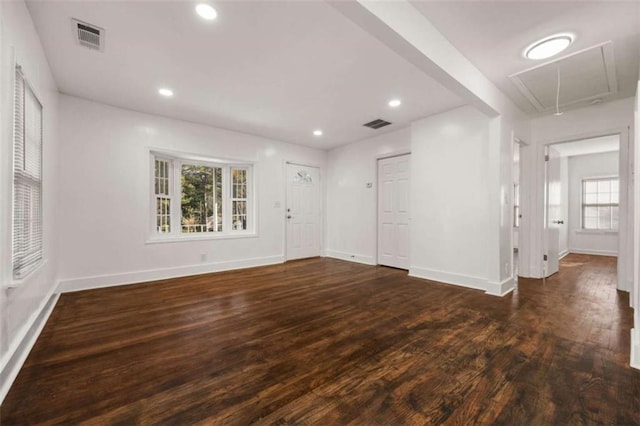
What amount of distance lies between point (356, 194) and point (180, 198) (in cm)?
345

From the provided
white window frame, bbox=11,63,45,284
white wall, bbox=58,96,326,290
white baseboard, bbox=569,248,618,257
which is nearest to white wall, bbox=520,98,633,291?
white baseboard, bbox=569,248,618,257

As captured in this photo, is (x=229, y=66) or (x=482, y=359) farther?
(x=229, y=66)

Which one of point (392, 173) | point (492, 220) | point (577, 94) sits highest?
point (577, 94)

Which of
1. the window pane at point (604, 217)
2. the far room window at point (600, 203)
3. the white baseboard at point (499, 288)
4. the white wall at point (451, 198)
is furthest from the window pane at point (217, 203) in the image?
the window pane at point (604, 217)

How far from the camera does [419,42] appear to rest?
7.00 ft

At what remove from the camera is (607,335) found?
2350mm

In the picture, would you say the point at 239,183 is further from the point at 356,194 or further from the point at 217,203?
the point at 356,194

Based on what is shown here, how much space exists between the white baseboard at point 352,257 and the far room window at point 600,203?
6.04m

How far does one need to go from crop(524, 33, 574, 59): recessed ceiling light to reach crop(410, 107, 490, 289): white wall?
3.56 feet

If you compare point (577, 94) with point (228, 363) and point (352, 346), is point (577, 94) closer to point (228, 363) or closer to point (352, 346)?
point (352, 346)

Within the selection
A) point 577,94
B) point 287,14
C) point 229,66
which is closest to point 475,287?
point 577,94

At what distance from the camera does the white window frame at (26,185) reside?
6.33 ft

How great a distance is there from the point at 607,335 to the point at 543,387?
1.33m

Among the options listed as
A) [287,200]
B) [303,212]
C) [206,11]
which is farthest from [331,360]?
[303,212]
